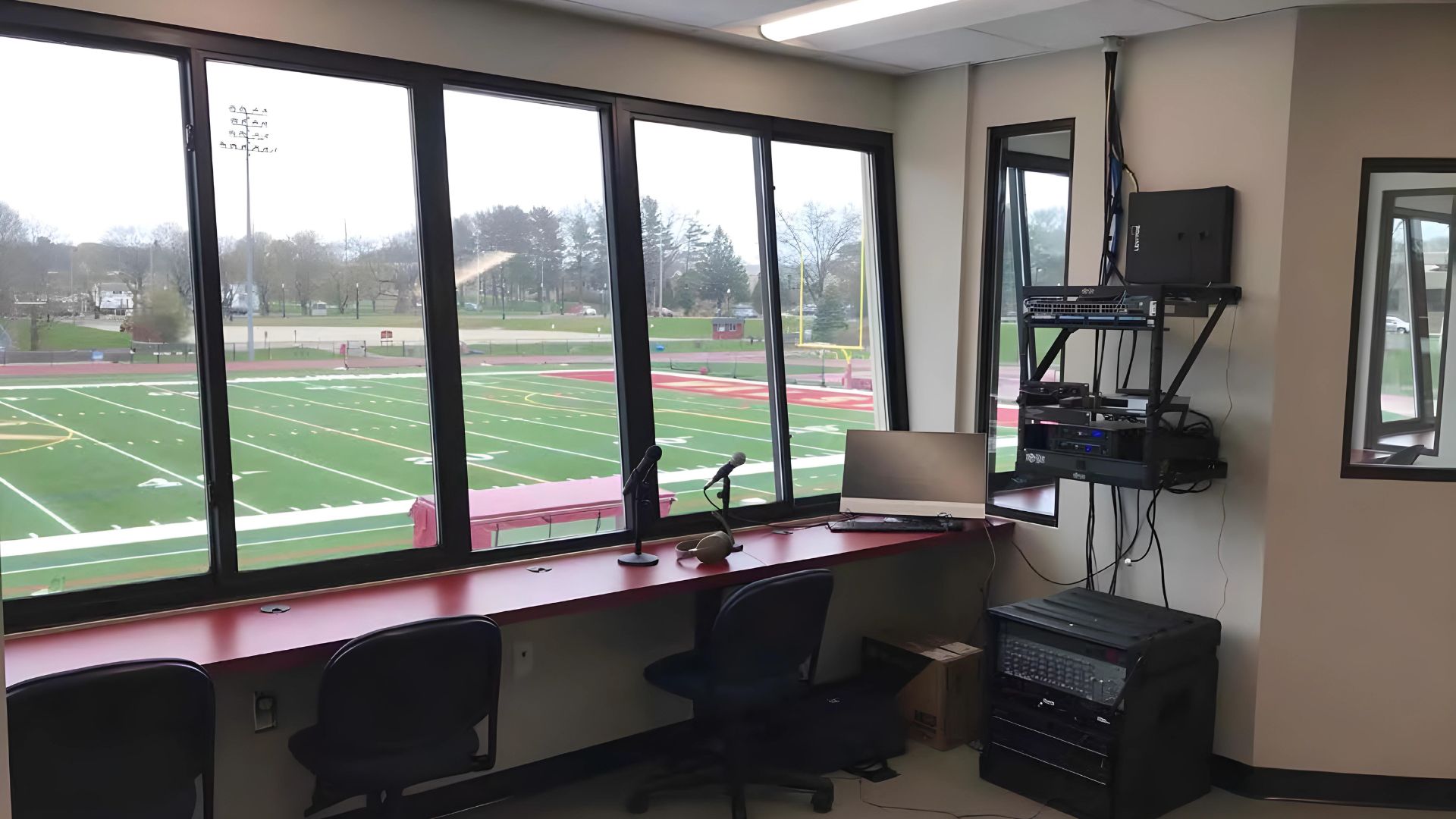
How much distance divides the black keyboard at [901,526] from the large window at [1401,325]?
61.4 inches

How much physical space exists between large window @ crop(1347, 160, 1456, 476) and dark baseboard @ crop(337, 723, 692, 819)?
290 cm

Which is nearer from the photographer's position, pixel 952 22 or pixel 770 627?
pixel 770 627

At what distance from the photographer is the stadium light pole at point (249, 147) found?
336 cm

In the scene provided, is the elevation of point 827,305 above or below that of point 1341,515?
above

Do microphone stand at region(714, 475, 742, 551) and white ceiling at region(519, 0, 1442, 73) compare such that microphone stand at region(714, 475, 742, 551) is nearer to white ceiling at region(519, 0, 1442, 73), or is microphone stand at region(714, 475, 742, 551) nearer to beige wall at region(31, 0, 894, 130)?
beige wall at region(31, 0, 894, 130)

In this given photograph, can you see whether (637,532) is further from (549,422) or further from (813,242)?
(813,242)

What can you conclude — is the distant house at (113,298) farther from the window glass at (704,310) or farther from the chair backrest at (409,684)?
the window glass at (704,310)

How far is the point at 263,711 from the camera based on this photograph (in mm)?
3240

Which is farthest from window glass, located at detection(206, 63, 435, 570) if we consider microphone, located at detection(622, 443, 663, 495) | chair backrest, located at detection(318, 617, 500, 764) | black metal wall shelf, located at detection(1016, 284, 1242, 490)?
black metal wall shelf, located at detection(1016, 284, 1242, 490)

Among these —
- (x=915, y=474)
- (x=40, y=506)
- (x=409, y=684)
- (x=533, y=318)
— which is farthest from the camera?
(x=915, y=474)

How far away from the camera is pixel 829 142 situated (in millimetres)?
5000

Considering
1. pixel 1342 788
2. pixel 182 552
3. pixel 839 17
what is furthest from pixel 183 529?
pixel 1342 788

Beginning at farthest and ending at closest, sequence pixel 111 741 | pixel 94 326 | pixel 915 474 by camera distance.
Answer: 1. pixel 915 474
2. pixel 94 326
3. pixel 111 741

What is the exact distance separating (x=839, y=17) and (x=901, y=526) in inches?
83.9
